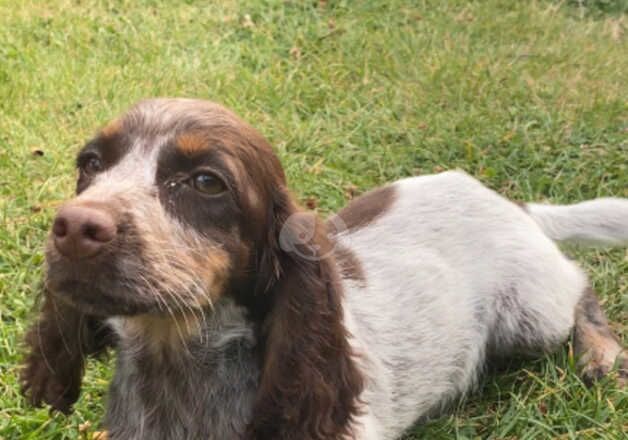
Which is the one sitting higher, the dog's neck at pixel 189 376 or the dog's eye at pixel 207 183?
the dog's eye at pixel 207 183

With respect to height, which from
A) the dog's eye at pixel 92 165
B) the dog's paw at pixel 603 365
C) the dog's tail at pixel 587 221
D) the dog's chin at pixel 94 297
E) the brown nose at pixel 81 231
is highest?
the brown nose at pixel 81 231

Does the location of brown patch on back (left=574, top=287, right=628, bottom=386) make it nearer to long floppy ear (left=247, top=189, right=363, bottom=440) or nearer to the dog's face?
long floppy ear (left=247, top=189, right=363, bottom=440)

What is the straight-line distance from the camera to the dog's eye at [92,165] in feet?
10.3

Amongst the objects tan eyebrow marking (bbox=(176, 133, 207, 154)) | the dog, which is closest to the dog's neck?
the dog

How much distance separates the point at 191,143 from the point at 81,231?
572 mm

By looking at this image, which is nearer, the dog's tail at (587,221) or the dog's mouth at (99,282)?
the dog's mouth at (99,282)

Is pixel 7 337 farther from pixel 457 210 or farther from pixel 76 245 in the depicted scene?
pixel 457 210

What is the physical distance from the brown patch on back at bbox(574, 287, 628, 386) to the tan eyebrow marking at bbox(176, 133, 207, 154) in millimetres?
2449

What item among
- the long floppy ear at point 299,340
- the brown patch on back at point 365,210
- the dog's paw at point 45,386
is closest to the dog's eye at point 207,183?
the long floppy ear at point 299,340

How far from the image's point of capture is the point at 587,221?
16.1 ft

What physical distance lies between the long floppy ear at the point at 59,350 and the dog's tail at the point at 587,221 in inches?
100

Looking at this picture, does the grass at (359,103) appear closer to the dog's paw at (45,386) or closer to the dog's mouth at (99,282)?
the dog's paw at (45,386)

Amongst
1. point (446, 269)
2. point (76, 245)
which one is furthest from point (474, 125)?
point (76, 245)

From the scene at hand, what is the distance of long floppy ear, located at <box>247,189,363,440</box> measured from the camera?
10.5 ft
